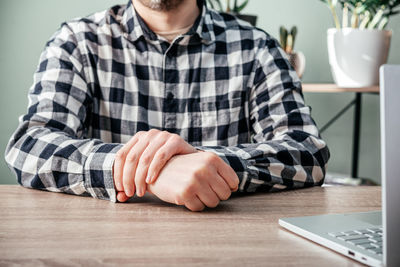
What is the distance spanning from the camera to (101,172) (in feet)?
2.87

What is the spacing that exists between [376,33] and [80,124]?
1.24 metres

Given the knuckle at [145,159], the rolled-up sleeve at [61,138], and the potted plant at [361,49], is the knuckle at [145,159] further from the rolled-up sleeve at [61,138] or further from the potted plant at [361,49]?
the potted plant at [361,49]

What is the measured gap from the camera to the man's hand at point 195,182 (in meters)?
0.77

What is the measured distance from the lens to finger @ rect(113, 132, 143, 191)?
829mm

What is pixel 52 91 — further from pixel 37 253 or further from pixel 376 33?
pixel 376 33

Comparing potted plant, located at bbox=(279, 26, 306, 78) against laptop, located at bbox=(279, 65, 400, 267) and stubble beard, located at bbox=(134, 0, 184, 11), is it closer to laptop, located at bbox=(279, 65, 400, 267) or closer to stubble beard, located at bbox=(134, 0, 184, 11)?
stubble beard, located at bbox=(134, 0, 184, 11)

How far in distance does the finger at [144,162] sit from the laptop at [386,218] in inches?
11.5

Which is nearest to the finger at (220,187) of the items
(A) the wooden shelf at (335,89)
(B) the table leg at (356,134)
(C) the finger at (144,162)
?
(C) the finger at (144,162)

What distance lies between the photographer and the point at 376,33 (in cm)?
186

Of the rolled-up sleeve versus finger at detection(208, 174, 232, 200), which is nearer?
finger at detection(208, 174, 232, 200)

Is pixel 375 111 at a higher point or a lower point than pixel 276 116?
lower

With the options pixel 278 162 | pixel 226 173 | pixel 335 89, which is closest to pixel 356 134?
pixel 335 89

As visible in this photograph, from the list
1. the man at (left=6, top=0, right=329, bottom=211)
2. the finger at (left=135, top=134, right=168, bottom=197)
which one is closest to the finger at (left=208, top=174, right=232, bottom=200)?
the finger at (left=135, top=134, right=168, bottom=197)

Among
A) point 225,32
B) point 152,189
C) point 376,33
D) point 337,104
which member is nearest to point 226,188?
point 152,189
